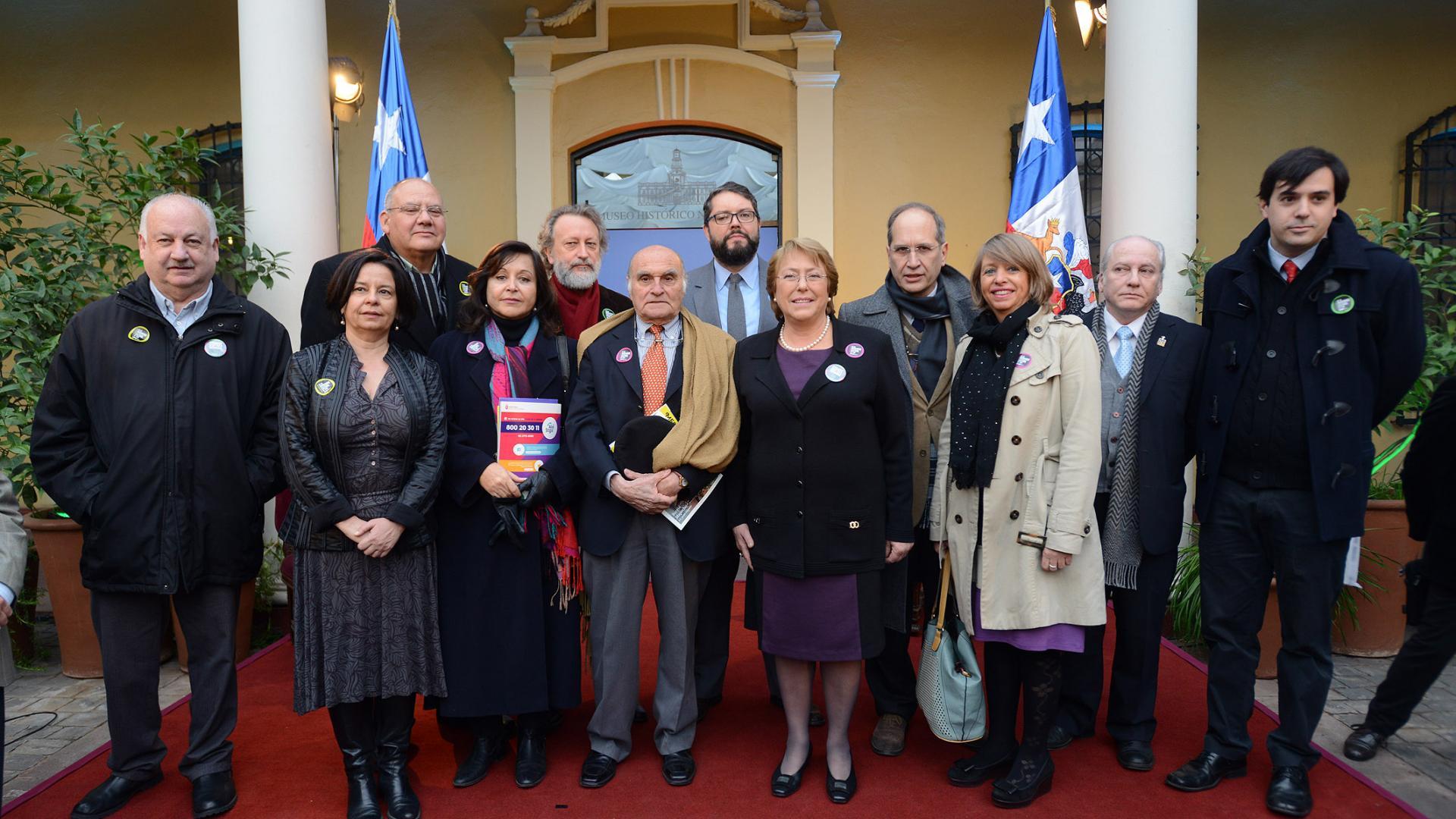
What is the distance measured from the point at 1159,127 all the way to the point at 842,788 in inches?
171

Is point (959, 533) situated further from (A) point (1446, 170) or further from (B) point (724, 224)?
(A) point (1446, 170)

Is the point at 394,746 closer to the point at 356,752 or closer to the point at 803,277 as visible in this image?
the point at 356,752

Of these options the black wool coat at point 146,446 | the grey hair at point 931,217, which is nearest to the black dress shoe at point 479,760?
the black wool coat at point 146,446

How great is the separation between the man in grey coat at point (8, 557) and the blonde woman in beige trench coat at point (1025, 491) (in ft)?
9.55

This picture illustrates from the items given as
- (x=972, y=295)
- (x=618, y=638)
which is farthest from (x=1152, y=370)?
(x=618, y=638)

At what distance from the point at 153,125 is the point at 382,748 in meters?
6.87

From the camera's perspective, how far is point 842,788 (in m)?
3.40

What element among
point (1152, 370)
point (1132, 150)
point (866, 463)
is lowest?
point (866, 463)

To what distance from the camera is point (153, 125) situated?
804 centimetres

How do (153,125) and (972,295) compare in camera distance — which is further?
(153,125)

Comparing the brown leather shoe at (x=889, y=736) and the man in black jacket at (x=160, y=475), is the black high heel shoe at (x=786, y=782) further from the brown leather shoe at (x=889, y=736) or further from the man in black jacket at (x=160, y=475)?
the man in black jacket at (x=160, y=475)

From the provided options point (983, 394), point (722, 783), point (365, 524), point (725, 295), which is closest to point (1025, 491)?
point (983, 394)

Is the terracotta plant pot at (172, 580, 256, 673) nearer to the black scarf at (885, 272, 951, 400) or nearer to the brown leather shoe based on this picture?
the brown leather shoe

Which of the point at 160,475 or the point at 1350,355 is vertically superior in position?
the point at 1350,355
